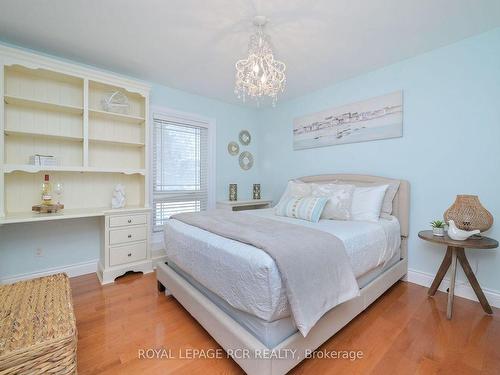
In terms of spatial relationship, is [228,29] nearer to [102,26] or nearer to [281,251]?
[102,26]

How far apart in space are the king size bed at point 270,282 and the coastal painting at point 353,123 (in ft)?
4.02

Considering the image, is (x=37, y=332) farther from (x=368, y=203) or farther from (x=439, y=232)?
(x=439, y=232)

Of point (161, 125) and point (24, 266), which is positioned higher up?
point (161, 125)

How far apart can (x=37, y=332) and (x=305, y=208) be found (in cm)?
206

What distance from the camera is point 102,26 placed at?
78.2 inches

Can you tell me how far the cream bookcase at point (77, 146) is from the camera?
2197 millimetres

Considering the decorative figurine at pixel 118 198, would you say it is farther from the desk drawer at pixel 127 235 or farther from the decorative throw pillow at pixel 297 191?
the decorative throw pillow at pixel 297 191

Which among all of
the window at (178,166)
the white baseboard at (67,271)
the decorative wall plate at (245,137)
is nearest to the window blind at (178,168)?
the window at (178,166)

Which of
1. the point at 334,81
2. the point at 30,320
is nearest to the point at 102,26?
the point at 30,320

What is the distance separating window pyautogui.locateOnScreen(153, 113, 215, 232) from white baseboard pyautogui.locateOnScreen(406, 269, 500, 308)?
2869 mm

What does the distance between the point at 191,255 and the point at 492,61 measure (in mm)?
3066

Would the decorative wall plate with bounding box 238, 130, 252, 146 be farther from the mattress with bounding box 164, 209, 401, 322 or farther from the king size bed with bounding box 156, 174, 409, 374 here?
the king size bed with bounding box 156, 174, 409, 374

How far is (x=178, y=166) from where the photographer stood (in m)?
3.44

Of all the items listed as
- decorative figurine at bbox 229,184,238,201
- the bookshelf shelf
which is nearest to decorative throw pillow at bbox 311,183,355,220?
decorative figurine at bbox 229,184,238,201
